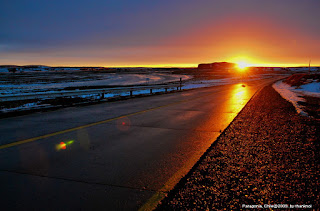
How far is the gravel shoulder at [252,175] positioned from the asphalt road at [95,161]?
0.32 metres

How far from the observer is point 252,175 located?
384 cm

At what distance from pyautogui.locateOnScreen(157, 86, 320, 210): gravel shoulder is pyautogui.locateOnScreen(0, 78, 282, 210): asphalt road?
32cm

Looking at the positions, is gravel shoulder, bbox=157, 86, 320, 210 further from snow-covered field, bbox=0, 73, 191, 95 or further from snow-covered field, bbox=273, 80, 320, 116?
snow-covered field, bbox=0, 73, 191, 95

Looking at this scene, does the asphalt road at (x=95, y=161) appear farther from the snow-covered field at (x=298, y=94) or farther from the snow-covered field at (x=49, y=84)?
the snow-covered field at (x=49, y=84)

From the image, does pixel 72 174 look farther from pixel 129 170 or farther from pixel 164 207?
pixel 164 207

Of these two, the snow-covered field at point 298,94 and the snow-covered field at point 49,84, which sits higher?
the snow-covered field at point 49,84

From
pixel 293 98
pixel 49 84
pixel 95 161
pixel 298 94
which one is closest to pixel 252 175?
pixel 95 161

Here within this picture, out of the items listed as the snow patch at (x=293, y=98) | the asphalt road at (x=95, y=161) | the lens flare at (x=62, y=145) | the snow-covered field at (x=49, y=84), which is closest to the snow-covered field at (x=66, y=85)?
the snow-covered field at (x=49, y=84)

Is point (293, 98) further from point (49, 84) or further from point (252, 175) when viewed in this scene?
point (49, 84)

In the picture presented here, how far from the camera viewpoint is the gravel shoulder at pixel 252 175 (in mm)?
3080

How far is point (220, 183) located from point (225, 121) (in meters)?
5.39

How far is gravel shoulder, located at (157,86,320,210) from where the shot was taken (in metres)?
3.08

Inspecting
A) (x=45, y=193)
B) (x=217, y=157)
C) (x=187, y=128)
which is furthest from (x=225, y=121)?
(x=45, y=193)

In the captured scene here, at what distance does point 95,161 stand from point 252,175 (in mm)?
2885
